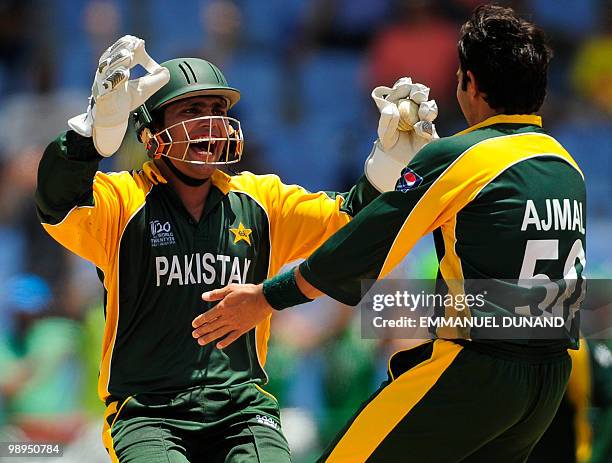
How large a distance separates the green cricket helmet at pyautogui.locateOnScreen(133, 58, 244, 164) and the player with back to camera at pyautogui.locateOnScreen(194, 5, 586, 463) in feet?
2.48

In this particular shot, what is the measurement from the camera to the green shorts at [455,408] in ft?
11.5

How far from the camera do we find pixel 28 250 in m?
8.83

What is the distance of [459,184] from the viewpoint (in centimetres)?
353

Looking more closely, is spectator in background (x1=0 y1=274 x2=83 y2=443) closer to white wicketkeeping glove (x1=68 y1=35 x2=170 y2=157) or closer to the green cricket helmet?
the green cricket helmet

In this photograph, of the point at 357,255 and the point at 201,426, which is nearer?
the point at 357,255

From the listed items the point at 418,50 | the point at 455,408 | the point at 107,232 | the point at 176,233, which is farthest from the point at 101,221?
the point at 418,50

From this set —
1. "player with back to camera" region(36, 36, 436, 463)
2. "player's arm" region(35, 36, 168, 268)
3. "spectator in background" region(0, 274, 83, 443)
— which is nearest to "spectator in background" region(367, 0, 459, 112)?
"spectator in background" region(0, 274, 83, 443)

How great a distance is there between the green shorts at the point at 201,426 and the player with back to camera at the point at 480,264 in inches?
14.6

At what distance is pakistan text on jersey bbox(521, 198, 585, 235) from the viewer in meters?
3.53

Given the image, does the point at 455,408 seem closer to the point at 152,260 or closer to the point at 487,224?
the point at 487,224

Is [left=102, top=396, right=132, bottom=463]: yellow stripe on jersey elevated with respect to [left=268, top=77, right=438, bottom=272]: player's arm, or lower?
lower

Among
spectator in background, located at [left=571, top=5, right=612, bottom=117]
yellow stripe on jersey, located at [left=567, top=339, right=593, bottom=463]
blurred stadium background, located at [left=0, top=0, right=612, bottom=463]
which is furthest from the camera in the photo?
spectator in background, located at [left=571, top=5, right=612, bottom=117]

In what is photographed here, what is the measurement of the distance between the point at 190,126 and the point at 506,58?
1264mm

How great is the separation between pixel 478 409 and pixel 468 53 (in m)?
1.15
